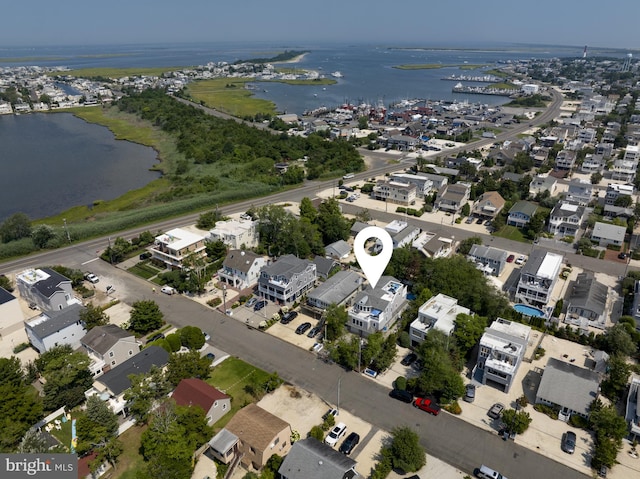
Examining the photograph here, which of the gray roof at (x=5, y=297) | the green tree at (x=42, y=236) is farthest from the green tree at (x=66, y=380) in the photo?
the green tree at (x=42, y=236)

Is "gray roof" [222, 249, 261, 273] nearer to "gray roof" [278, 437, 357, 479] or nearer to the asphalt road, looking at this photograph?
the asphalt road

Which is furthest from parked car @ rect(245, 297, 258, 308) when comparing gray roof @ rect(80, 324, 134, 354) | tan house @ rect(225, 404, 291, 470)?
tan house @ rect(225, 404, 291, 470)

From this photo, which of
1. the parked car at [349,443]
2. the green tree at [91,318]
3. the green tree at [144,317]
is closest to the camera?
the parked car at [349,443]

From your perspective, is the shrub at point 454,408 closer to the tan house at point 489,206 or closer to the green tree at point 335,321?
the green tree at point 335,321

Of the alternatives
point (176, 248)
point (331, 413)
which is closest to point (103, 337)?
point (176, 248)

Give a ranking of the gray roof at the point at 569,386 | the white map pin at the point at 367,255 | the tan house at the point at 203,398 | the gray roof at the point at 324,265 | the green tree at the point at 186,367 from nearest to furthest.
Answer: the tan house at the point at 203,398 < the gray roof at the point at 569,386 < the green tree at the point at 186,367 < the white map pin at the point at 367,255 < the gray roof at the point at 324,265

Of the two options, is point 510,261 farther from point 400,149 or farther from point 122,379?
point 400,149
